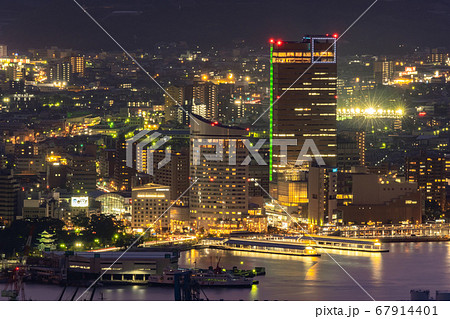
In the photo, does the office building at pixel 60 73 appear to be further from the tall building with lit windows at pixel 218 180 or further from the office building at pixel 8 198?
the tall building with lit windows at pixel 218 180

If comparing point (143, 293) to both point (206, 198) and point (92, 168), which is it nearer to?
point (206, 198)

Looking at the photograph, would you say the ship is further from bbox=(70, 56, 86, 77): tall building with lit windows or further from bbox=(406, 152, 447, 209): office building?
bbox=(70, 56, 86, 77): tall building with lit windows

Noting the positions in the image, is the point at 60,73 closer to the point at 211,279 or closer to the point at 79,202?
the point at 79,202

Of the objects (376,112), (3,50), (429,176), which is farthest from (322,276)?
(3,50)

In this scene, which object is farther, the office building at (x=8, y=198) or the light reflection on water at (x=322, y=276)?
the office building at (x=8, y=198)

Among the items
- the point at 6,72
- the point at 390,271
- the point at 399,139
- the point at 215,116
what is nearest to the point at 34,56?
the point at 6,72

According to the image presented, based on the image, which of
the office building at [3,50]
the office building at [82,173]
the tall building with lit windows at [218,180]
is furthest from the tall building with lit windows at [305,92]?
the office building at [3,50]
